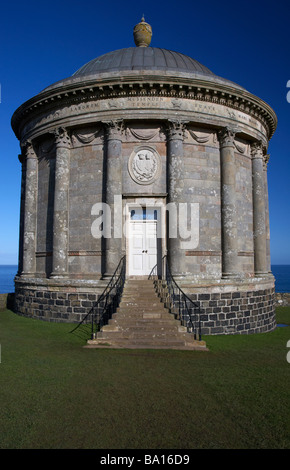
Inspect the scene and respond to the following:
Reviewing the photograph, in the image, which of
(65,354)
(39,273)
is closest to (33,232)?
(39,273)

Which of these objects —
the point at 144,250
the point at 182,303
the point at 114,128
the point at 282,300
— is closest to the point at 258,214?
the point at 144,250

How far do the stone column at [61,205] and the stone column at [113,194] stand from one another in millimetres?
1835

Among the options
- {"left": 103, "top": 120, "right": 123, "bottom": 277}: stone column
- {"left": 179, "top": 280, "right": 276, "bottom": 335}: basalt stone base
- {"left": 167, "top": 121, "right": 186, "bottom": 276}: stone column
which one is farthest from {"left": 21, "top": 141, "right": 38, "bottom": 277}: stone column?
{"left": 179, "top": 280, "right": 276, "bottom": 335}: basalt stone base

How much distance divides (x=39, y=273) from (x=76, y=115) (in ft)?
21.6

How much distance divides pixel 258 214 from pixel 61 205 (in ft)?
27.0

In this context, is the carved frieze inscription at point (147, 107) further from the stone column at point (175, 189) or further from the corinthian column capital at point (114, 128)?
the stone column at point (175, 189)

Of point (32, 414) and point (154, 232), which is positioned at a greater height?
point (154, 232)

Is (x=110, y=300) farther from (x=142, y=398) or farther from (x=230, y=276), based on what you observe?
(x=142, y=398)

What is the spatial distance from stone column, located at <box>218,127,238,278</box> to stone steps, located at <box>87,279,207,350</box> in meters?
3.82

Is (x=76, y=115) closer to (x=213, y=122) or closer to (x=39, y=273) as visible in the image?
(x=213, y=122)

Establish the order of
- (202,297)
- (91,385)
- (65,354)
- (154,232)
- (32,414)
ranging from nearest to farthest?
(32,414) < (91,385) < (65,354) < (202,297) < (154,232)

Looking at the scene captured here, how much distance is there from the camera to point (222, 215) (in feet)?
43.4

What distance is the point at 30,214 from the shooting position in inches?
584
